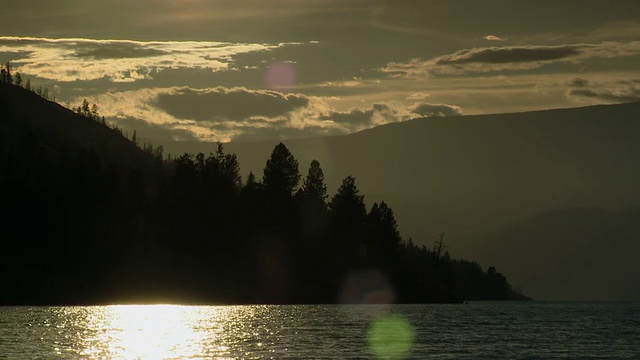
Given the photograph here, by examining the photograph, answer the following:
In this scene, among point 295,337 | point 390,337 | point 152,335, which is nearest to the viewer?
point 295,337

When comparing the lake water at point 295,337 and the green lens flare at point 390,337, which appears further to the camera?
the green lens flare at point 390,337

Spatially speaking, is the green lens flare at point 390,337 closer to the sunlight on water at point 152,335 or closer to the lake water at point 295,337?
the lake water at point 295,337

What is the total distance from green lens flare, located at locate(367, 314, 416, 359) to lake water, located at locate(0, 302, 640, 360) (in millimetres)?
113

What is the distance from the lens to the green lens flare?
119206mm

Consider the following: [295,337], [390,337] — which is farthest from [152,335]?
[390,337]

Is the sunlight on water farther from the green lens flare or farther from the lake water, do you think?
the green lens flare

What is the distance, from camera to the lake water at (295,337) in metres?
118

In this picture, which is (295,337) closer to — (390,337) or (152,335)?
(390,337)

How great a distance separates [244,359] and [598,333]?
7206 centimetres

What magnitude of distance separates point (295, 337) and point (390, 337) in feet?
43.1

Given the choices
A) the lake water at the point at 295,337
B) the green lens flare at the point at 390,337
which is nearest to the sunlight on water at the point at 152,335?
the lake water at the point at 295,337

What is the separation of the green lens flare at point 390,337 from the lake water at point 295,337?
113 mm

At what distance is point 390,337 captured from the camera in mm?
144375

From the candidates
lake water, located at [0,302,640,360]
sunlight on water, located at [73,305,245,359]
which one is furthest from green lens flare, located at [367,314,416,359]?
sunlight on water, located at [73,305,245,359]
